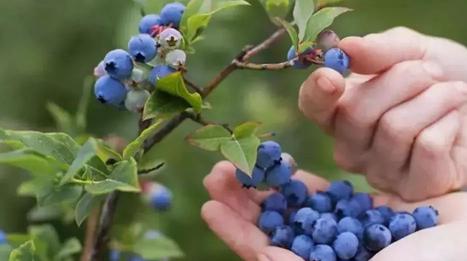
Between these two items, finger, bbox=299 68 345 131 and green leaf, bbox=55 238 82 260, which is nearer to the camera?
finger, bbox=299 68 345 131

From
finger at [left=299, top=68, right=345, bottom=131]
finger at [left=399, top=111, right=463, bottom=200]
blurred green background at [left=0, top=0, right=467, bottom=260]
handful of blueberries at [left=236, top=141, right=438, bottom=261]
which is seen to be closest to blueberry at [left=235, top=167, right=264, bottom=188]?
handful of blueberries at [left=236, top=141, right=438, bottom=261]

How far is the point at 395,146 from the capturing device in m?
1.09

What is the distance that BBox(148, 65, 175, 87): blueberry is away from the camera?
35.7 inches

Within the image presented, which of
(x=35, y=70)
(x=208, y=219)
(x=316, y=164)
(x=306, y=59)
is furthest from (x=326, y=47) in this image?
(x=35, y=70)

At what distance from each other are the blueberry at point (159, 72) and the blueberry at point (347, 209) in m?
0.26

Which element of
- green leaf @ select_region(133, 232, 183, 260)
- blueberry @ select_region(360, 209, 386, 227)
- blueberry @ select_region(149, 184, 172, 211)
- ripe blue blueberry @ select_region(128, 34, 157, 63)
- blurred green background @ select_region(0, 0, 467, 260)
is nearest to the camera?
ripe blue blueberry @ select_region(128, 34, 157, 63)

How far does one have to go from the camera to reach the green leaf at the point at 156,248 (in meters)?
1.16

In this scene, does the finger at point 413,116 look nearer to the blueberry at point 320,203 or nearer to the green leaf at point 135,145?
the blueberry at point 320,203

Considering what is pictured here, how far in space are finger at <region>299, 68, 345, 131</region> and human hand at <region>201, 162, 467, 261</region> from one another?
0.34ft

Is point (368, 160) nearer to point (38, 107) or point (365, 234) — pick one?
point (365, 234)

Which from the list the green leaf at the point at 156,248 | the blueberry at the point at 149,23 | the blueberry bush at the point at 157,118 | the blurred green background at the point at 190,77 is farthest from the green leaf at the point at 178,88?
the blurred green background at the point at 190,77

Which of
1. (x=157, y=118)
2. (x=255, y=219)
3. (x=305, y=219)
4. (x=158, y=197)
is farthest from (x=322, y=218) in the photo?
(x=158, y=197)

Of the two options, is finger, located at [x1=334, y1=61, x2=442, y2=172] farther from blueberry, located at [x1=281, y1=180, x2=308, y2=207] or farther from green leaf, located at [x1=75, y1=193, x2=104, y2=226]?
green leaf, located at [x1=75, y1=193, x2=104, y2=226]

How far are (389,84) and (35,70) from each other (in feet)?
3.39
